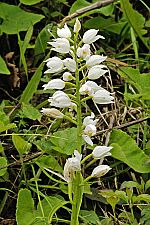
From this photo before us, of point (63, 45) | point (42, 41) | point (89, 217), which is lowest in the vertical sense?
point (89, 217)

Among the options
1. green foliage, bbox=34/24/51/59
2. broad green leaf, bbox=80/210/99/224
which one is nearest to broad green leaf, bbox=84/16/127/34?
green foliage, bbox=34/24/51/59

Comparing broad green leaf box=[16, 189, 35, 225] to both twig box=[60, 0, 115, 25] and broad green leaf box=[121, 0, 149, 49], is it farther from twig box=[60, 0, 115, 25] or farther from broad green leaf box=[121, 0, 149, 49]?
broad green leaf box=[121, 0, 149, 49]

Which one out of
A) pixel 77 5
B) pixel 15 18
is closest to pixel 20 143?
pixel 15 18

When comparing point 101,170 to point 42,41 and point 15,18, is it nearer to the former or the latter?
point 42,41

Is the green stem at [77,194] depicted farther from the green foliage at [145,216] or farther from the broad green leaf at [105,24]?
the broad green leaf at [105,24]

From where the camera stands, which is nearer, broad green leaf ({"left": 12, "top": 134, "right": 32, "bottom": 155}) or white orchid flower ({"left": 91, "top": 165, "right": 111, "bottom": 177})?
white orchid flower ({"left": 91, "top": 165, "right": 111, "bottom": 177})

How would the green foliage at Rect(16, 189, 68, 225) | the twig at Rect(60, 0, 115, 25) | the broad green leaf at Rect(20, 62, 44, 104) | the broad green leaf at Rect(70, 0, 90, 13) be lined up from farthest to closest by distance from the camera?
the broad green leaf at Rect(70, 0, 90, 13) < the twig at Rect(60, 0, 115, 25) < the broad green leaf at Rect(20, 62, 44, 104) < the green foliage at Rect(16, 189, 68, 225)

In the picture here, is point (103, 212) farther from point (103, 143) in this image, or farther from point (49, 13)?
point (49, 13)

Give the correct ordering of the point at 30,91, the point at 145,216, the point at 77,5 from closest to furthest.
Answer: the point at 145,216 → the point at 30,91 → the point at 77,5
